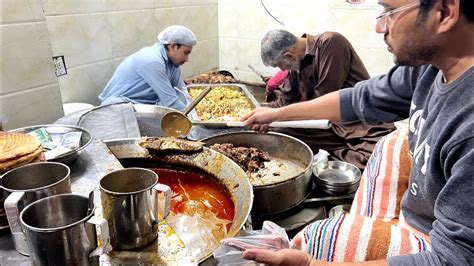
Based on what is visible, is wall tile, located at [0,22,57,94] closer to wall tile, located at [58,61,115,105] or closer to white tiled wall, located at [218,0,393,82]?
wall tile, located at [58,61,115,105]

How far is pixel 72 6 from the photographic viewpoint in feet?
10.3

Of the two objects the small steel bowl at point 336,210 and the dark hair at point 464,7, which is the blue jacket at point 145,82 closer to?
the small steel bowl at point 336,210

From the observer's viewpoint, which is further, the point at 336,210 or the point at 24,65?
the point at 336,210

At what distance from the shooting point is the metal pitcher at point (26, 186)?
866mm

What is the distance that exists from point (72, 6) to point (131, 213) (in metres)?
2.83

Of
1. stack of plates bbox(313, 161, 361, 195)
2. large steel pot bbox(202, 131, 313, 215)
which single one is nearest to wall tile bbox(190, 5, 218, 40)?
large steel pot bbox(202, 131, 313, 215)

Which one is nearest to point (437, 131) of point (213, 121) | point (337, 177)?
point (337, 177)

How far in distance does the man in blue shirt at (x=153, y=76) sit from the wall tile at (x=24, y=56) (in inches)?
56.7

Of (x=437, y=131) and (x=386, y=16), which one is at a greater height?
(x=386, y=16)

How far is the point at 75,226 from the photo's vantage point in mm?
752

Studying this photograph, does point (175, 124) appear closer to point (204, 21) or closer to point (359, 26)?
point (359, 26)

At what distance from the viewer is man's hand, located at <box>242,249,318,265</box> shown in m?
1.04

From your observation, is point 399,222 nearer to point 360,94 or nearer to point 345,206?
point 360,94

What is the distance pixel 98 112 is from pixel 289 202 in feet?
3.83
